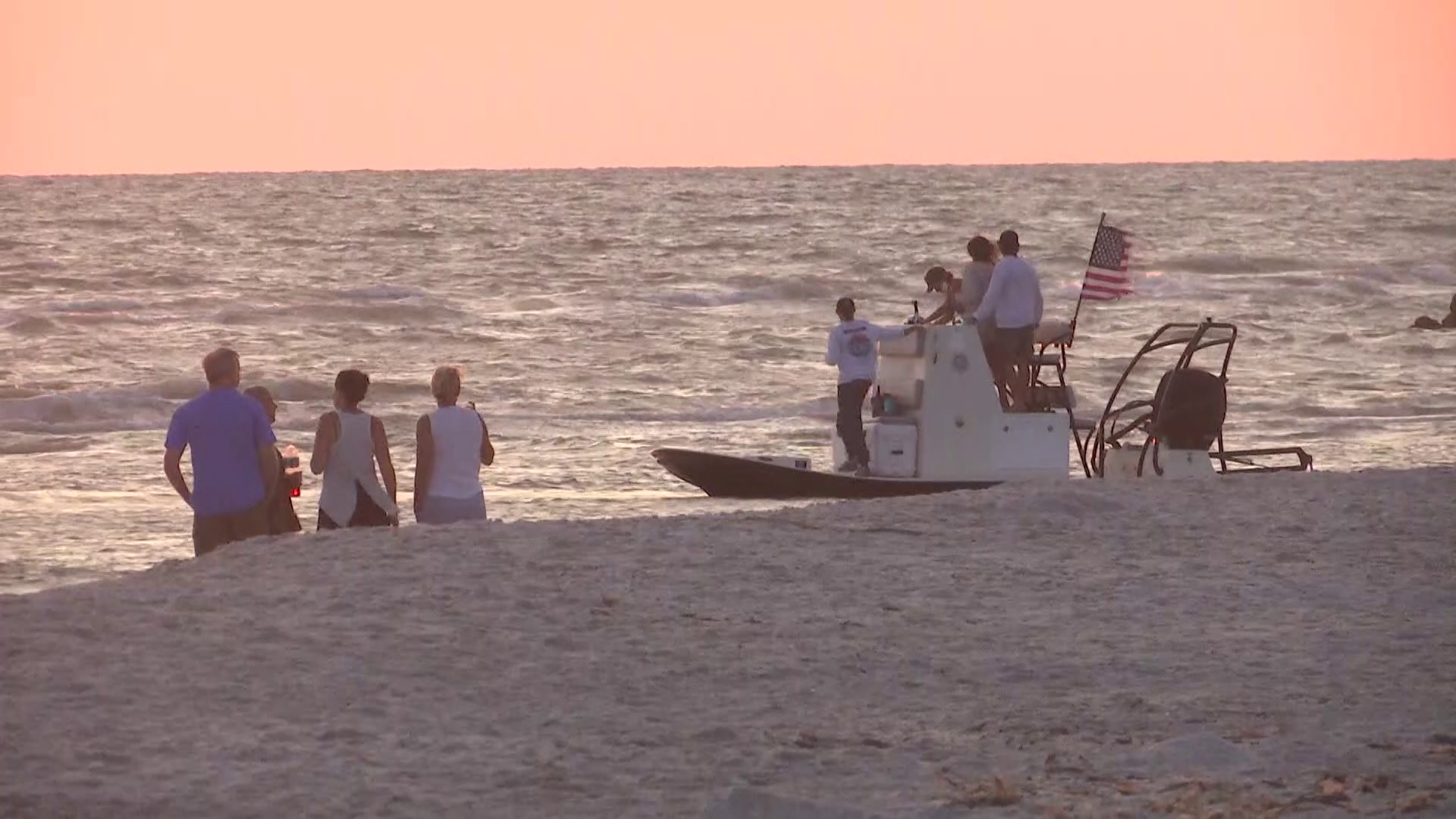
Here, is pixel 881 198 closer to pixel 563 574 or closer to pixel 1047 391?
pixel 1047 391

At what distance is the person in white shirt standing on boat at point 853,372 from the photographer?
50.2 ft

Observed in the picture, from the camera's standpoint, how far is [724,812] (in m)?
6.00

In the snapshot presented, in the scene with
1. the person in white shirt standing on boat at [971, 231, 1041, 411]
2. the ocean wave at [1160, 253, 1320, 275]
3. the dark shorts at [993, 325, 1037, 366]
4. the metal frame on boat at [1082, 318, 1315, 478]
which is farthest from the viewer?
Result: the ocean wave at [1160, 253, 1320, 275]

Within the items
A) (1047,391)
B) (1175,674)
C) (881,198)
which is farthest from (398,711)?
(881,198)

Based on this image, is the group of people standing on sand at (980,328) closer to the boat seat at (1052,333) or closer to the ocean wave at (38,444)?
the boat seat at (1052,333)

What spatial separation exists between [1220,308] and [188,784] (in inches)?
1575

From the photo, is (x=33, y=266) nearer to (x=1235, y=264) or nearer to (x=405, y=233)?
(x=405, y=233)

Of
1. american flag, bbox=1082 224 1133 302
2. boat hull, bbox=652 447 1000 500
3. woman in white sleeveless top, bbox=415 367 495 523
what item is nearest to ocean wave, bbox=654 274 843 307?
boat hull, bbox=652 447 1000 500

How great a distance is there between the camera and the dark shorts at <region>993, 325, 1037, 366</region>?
14711mm

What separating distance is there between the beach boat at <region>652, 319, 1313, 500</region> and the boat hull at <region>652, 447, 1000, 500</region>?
1 centimetres

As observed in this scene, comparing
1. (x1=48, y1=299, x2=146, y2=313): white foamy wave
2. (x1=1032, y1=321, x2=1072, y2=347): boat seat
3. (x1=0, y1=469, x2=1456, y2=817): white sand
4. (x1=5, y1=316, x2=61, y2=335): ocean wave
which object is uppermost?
(x1=1032, y1=321, x2=1072, y2=347): boat seat

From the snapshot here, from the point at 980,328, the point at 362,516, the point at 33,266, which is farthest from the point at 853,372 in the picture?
the point at 33,266

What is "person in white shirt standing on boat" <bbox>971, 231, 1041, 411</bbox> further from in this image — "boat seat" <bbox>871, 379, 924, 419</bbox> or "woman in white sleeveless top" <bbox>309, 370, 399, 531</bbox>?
"woman in white sleeveless top" <bbox>309, 370, 399, 531</bbox>

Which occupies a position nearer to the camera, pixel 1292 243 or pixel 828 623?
pixel 828 623
